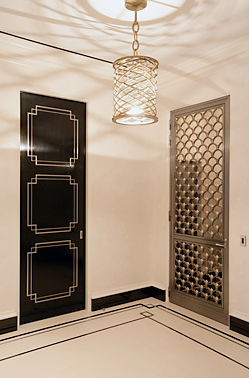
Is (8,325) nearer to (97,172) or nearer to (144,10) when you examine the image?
(97,172)

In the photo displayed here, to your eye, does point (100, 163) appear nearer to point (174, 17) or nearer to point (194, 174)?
point (194, 174)

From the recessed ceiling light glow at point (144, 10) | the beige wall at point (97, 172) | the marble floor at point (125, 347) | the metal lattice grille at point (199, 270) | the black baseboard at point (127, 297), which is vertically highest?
the recessed ceiling light glow at point (144, 10)

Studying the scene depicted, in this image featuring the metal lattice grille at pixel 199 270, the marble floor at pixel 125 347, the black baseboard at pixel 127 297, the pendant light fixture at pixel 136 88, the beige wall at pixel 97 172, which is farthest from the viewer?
the black baseboard at pixel 127 297

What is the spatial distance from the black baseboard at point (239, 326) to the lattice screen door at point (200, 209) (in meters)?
0.12

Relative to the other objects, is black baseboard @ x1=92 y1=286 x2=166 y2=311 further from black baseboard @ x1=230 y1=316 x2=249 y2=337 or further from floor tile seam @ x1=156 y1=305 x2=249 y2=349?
black baseboard @ x1=230 y1=316 x2=249 y2=337

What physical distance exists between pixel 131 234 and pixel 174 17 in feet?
8.10

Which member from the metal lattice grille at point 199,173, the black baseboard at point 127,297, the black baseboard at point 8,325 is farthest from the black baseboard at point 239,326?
the black baseboard at point 8,325

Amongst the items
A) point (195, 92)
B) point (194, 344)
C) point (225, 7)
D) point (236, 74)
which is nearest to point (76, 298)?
point (194, 344)

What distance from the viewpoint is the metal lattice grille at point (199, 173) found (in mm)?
3426

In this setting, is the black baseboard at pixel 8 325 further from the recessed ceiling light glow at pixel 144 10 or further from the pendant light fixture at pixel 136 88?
the recessed ceiling light glow at pixel 144 10

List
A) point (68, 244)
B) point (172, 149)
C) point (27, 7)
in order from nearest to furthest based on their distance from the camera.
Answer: point (27, 7)
point (68, 244)
point (172, 149)

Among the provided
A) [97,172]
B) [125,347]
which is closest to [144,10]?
[97,172]

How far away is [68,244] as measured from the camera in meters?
3.57

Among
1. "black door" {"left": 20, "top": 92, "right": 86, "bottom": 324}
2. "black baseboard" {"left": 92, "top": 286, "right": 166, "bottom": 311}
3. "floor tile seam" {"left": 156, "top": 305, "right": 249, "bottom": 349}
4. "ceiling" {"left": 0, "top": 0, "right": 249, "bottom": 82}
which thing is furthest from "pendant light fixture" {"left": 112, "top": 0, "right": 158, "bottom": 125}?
"black baseboard" {"left": 92, "top": 286, "right": 166, "bottom": 311}
